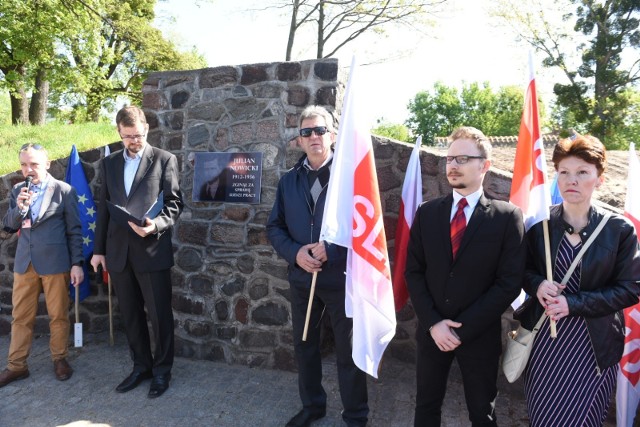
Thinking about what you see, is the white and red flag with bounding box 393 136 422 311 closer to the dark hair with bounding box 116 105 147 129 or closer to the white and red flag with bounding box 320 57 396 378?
the white and red flag with bounding box 320 57 396 378

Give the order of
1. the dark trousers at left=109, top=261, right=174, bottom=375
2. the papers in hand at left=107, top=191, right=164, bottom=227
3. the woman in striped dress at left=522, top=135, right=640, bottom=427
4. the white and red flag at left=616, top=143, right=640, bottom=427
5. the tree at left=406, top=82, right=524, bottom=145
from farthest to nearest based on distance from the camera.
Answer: the tree at left=406, top=82, right=524, bottom=145, the dark trousers at left=109, top=261, right=174, bottom=375, the papers in hand at left=107, top=191, right=164, bottom=227, the white and red flag at left=616, top=143, right=640, bottom=427, the woman in striped dress at left=522, top=135, right=640, bottom=427

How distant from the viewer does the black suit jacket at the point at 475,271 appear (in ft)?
7.61

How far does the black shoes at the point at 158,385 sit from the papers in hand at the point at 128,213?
4.14ft

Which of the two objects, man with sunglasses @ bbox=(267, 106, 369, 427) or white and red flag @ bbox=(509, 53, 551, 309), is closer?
white and red flag @ bbox=(509, 53, 551, 309)

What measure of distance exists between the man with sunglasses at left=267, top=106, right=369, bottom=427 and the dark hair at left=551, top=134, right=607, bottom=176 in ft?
4.55

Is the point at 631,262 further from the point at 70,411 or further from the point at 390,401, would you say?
the point at 70,411

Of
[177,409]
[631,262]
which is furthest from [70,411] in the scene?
[631,262]

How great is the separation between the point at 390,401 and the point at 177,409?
63.4 inches

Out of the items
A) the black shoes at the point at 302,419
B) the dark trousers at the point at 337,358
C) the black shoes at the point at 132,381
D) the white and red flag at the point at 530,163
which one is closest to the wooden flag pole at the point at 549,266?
the white and red flag at the point at 530,163

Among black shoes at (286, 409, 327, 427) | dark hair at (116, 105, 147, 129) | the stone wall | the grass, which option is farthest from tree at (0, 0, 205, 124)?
black shoes at (286, 409, 327, 427)

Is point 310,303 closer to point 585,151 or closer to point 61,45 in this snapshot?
point 585,151

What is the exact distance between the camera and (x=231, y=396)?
3.62m

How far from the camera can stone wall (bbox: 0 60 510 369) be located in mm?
3912

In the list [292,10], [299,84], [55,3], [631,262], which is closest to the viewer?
[631,262]
